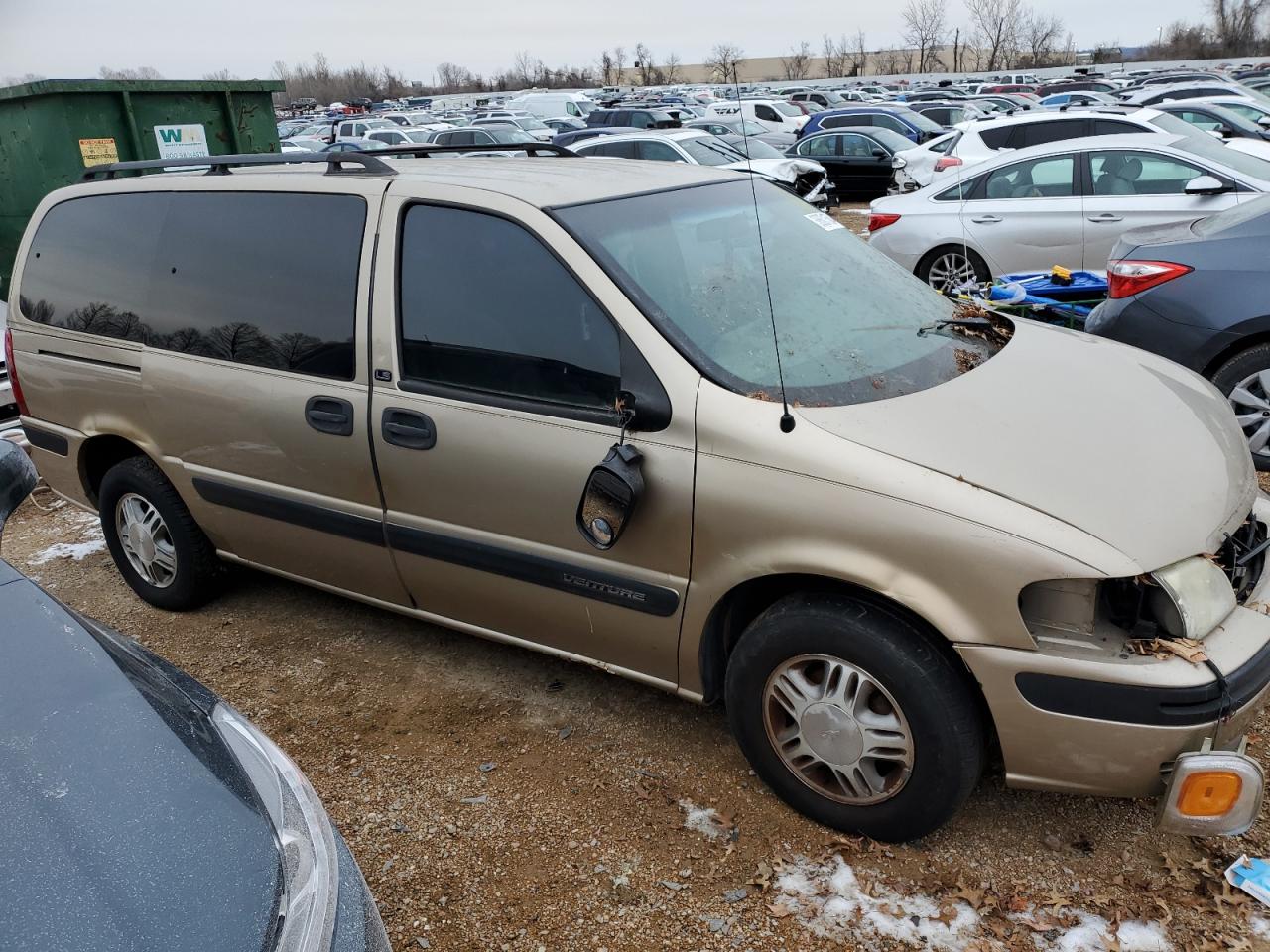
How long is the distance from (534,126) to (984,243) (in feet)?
67.7

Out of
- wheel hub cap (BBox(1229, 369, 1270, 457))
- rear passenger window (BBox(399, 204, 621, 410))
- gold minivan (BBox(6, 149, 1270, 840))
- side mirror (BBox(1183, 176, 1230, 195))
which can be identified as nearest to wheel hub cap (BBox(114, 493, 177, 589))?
gold minivan (BBox(6, 149, 1270, 840))

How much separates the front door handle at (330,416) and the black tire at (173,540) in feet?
3.44

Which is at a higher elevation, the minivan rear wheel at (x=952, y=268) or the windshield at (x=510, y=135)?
the windshield at (x=510, y=135)

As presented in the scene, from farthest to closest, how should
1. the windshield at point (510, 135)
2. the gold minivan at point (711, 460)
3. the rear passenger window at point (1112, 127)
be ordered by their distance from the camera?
the windshield at point (510, 135)
the rear passenger window at point (1112, 127)
the gold minivan at point (711, 460)

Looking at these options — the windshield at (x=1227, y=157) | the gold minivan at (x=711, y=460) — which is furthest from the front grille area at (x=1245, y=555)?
the windshield at (x=1227, y=157)

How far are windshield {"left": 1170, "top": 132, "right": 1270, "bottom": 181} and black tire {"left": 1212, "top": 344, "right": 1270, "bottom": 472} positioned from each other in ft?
11.7

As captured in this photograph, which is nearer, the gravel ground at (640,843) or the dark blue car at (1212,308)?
the gravel ground at (640,843)

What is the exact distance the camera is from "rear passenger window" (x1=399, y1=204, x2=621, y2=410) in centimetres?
278

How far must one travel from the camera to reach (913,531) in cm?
231

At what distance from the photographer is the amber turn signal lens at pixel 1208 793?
2162 mm

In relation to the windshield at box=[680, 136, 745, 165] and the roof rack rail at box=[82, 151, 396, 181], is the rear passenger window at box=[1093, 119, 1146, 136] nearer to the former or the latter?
the windshield at box=[680, 136, 745, 165]

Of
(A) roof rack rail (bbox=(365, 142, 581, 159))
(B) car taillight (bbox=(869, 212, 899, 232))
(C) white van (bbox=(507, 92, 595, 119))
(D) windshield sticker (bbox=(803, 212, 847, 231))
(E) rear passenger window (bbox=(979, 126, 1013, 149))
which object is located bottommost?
(B) car taillight (bbox=(869, 212, 899, 232))

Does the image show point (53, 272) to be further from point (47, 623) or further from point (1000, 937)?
point (1000, 937)

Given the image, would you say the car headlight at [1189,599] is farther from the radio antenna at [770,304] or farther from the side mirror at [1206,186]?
the side mirror at [1206,186]
